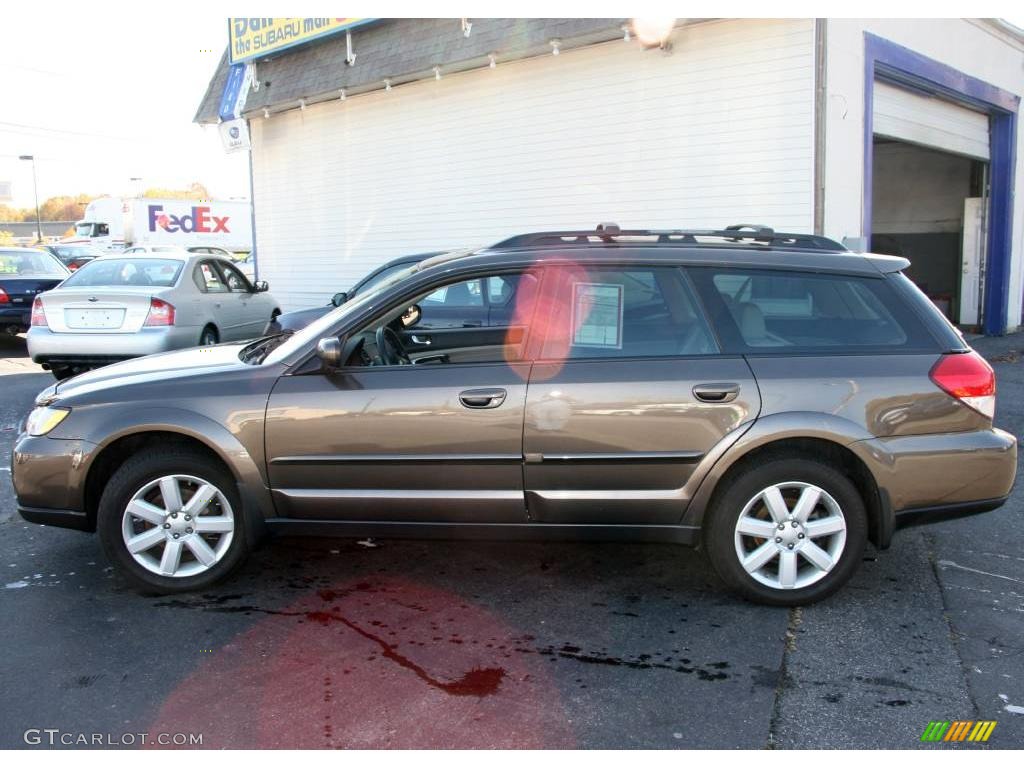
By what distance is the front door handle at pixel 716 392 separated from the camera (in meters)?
3.85

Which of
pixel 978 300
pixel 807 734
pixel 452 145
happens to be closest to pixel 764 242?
pixel 807 734

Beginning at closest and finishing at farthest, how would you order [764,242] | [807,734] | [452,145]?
[807,734] → [764,242] → [452,145]

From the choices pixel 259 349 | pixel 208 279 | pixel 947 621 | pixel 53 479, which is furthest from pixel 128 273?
pixel 947 621

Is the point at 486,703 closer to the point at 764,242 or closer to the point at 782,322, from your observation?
the point at 782,322

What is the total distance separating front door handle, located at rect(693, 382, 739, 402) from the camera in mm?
3850

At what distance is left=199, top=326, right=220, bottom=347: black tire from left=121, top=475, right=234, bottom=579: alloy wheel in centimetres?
585

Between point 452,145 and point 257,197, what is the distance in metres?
5.56

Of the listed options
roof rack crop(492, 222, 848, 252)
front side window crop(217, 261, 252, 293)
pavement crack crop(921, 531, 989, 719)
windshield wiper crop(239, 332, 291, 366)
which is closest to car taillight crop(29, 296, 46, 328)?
front side window crop(217, 261, 252, 293)

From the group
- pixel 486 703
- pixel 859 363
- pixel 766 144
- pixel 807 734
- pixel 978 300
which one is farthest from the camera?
pixel 978 300

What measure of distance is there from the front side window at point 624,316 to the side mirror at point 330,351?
949 millimetres

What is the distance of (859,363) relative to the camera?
12.8 ft

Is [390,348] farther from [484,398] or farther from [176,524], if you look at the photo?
[176,524]

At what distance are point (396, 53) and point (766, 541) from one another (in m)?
11.6

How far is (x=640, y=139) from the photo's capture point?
1120 cm
